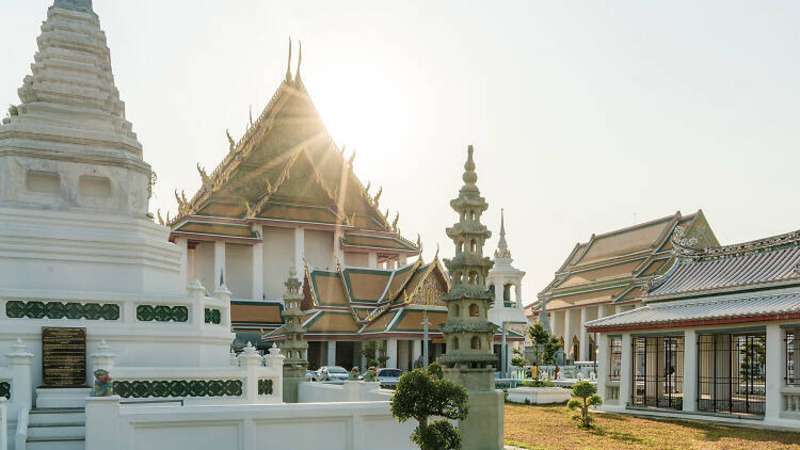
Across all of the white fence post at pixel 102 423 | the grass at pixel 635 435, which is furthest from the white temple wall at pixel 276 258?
the white fence post at pixel 102 423

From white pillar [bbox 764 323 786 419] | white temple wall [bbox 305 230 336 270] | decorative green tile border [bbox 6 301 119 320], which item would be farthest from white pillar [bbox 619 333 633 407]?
white temple wall [bbox 305 230 336 270]

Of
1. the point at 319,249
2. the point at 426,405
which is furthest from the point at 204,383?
the point at 319,249

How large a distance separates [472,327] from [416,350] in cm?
2538

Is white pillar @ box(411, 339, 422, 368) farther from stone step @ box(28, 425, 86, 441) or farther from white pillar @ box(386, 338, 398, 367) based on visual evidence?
stone step @ box(28, 425, 86, 441)

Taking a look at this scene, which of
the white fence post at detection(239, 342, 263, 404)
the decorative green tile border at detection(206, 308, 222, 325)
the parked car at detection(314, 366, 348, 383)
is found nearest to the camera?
the white fence post at detection(239, 342, 263, 404)

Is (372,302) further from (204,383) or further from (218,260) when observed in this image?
(204,383)

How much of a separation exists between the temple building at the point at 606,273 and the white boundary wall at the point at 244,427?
34.4m

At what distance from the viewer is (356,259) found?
158 feet

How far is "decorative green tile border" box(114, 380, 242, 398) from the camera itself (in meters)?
12.5

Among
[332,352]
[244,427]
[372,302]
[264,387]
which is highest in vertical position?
[244,427]

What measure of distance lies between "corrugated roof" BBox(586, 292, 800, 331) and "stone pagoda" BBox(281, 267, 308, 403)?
388 inches

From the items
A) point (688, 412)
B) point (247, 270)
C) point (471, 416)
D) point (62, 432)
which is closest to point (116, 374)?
point (62, 432)

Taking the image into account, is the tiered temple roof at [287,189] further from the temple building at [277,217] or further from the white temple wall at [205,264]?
the white temple wall at [205,264]

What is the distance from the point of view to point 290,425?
1074cm
